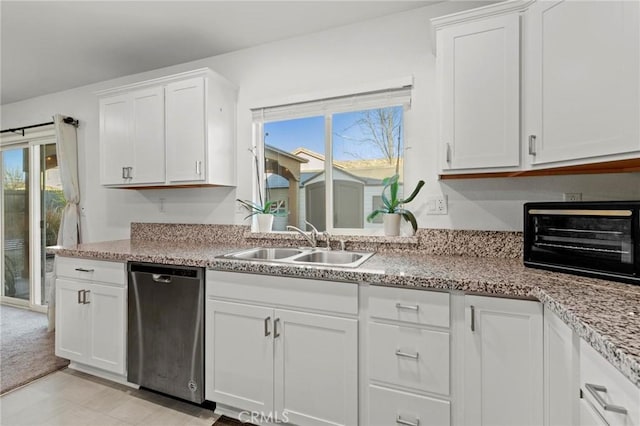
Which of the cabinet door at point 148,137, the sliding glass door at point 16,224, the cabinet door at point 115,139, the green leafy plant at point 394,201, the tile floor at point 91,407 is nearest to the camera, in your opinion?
the tile floor at point 91,407

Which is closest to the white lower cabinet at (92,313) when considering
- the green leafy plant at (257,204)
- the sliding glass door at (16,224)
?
the green leafy plant at (257,204)

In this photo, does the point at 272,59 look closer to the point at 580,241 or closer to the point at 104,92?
the point at 104,92

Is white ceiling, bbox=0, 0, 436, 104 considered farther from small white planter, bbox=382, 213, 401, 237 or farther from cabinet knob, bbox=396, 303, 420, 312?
cabinet knob, bbox=396, 303, 420, 312

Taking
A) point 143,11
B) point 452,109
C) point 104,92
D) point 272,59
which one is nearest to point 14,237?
point 104,92

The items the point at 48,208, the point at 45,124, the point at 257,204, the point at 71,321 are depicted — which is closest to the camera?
the point at 71,321

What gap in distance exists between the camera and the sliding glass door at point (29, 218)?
365 cm

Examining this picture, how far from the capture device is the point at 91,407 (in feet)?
6.34

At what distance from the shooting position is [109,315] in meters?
2.12

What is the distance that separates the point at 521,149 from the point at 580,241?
50cm

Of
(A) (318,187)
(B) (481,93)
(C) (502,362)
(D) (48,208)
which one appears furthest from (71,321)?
(B) (481,93)

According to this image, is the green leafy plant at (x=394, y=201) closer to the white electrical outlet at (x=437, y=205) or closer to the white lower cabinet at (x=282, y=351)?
the white electrical outlet at (x=437, y=205)

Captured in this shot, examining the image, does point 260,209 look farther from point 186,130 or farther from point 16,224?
point 16,224

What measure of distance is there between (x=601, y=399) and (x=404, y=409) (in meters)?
0.79

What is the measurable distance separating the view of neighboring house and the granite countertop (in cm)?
45
